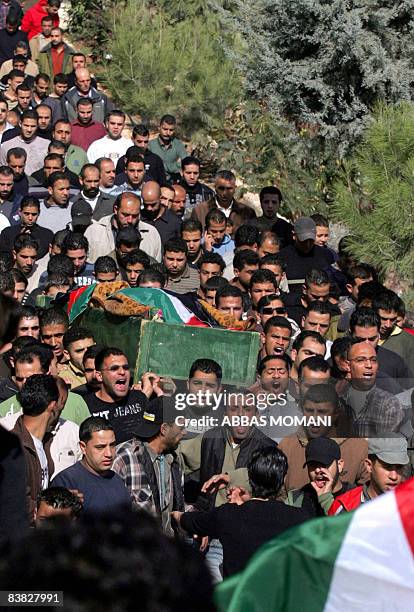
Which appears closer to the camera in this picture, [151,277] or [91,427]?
[91,427]

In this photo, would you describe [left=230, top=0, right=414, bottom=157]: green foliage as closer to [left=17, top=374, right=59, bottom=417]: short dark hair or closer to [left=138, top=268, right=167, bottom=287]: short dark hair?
[left=138, top=268, right=167, bottom=287]: short dark hair

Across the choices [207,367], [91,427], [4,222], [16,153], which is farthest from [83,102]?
[91,427]

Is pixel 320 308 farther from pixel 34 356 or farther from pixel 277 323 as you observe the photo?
pixel 34 356

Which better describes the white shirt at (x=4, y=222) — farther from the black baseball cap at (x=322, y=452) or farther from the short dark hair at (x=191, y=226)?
the black baseball cap at (x=322, y=452)

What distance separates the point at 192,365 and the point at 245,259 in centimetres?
267

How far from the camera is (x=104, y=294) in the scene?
328 inches

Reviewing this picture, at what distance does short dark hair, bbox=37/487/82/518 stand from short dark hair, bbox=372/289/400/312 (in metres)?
3.71

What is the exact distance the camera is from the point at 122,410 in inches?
285

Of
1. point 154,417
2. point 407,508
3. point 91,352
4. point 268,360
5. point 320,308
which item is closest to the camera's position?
point 407,508

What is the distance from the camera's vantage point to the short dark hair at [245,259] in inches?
387

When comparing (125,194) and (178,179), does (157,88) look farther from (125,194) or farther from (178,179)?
(125,194)

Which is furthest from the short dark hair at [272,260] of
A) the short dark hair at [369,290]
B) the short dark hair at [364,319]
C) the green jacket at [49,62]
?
the green jacket at [49,62]

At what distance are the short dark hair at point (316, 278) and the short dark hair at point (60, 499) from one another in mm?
4503

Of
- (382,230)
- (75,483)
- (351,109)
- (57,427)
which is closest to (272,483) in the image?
(75,483)
